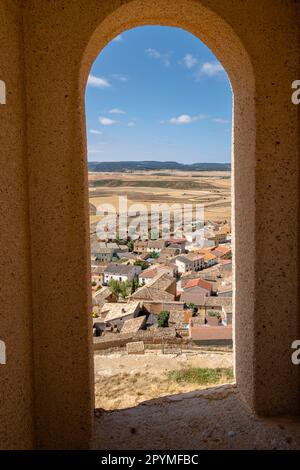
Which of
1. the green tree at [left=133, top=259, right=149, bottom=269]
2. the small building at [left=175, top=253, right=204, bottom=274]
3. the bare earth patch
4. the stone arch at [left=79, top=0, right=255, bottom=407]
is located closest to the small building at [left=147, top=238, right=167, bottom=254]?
the green tree at [left=133, top=259, right=149, bottom=269]

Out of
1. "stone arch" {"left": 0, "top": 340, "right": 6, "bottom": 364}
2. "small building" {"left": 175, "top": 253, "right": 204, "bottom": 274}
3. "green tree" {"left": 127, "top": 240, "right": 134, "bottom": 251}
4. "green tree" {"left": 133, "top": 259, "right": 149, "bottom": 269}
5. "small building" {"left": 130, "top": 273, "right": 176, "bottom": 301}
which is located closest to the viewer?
"stone arch" {"left": 0, "top": 340, "right": 6, "bottom": 364}

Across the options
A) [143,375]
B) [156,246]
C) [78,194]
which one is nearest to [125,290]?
[156,246]

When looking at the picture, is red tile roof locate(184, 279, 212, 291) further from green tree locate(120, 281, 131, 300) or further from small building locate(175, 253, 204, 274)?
small building locate(175, 253, 204, 274)

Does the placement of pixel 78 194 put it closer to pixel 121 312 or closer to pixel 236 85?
pixel 236 85

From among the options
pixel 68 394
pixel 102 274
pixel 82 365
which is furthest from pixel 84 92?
pixel 102 274

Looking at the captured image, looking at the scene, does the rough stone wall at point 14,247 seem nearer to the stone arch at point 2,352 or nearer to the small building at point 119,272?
the stone arch at point 2,352
